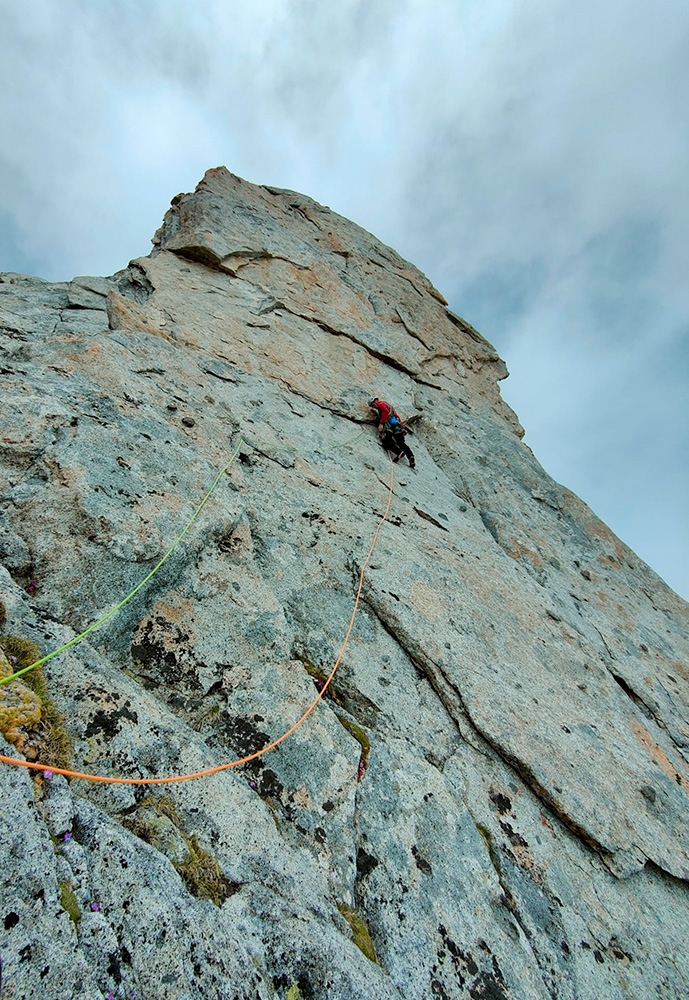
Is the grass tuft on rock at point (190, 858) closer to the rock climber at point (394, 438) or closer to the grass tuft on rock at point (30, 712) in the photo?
the grass tuft on rock at point (30, 712)

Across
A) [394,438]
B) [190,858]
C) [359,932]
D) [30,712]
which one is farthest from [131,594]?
[394,438]

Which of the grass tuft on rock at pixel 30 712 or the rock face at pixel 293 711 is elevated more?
the rock face at pixel 293 711

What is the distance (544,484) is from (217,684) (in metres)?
8.05

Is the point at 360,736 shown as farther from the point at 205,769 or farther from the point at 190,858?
the point at 190,858

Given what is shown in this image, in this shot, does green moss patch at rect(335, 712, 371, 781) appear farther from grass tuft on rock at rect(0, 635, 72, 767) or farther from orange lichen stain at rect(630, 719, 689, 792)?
orange lichen stain at rect(630, 719, 689, 792)

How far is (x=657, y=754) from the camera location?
17.7 ft

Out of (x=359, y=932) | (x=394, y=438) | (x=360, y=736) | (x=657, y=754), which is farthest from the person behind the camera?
(x=394, y=438)

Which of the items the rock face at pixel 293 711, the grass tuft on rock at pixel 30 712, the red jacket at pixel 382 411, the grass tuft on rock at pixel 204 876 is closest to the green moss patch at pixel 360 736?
the rock face at pixel 293 711

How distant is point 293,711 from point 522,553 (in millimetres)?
5206

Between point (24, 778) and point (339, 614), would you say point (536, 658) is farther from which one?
point (24, 778)

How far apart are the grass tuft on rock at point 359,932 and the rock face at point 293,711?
0.6 inches

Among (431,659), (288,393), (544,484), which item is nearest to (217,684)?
(431,659)

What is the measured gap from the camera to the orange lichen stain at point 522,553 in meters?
7.67

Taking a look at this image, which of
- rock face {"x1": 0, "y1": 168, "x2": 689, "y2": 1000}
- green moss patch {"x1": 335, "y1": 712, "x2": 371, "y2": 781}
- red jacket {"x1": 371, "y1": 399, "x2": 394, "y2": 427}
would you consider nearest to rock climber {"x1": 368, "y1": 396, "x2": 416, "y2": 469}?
red jacket {"x1": 371, "y1": 399, "x2": 394, "y2": 427}
